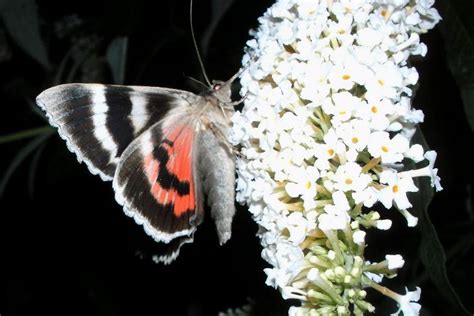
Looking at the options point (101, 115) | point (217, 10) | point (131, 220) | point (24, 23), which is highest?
point (24, 23)

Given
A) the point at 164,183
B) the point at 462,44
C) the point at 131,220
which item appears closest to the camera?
the point at 462,44

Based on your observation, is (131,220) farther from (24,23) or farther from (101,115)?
(101,115)

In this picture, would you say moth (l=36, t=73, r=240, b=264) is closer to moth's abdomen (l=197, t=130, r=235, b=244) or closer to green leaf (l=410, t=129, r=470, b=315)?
moth's abdomen (l=197, t=130, r=235, b=244)

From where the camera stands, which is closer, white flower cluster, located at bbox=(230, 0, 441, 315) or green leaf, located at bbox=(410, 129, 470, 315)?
white flower cluster, located at bbox=(230, 0, 441, 315)

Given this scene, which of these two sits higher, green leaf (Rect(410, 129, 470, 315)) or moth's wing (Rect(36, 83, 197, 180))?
moth's wing (Rect(36, 83, 197, 180))

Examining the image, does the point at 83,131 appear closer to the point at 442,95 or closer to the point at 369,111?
the point at 369,111

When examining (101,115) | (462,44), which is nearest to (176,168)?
(101,115)

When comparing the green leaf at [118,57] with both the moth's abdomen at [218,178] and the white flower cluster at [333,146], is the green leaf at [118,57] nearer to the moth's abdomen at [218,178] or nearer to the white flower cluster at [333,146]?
the moth's abdomen at [218,178]

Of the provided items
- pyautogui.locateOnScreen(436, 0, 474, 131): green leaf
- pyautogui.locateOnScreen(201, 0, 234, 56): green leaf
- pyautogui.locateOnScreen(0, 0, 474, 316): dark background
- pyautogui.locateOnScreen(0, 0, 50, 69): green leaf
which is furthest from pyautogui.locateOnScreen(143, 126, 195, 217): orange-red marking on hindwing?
pyautogui.locateOnScreen(0, 0, 50, 69): green leaf
